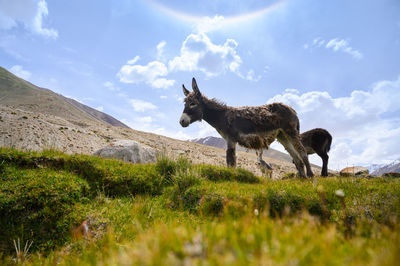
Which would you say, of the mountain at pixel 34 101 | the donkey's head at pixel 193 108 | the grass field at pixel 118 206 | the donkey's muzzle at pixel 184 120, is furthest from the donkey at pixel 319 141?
the mountain at pixel 34 101

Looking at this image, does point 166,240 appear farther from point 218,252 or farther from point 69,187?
point 69,187

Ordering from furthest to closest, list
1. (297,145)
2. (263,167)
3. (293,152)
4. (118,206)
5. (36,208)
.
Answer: (263,167), (293,152), (297,145), (118,206), (36,208)

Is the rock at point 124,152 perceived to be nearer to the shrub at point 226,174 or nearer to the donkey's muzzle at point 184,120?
the donkey's muzzle at point 184,120

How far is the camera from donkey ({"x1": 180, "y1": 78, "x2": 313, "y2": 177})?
7848 millimetres

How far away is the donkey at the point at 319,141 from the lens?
11.6 metres

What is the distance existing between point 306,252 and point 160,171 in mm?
6911

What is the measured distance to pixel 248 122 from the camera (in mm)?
7891

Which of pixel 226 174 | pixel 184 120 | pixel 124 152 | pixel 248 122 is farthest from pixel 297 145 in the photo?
pixel 124 152

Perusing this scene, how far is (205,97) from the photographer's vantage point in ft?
28.5

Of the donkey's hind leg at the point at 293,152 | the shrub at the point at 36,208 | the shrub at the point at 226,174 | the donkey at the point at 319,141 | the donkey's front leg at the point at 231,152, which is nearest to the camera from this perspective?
the shrub at the point at 36,208

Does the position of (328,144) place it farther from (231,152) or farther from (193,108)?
(193,108)

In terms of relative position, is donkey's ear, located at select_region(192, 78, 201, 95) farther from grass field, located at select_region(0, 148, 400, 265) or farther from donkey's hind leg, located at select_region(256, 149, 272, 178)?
donkey's hind leg, located at select_region(256, 149, 272, 178)

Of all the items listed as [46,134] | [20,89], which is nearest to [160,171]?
[46,134]

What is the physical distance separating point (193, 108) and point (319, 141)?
27.8 feet
